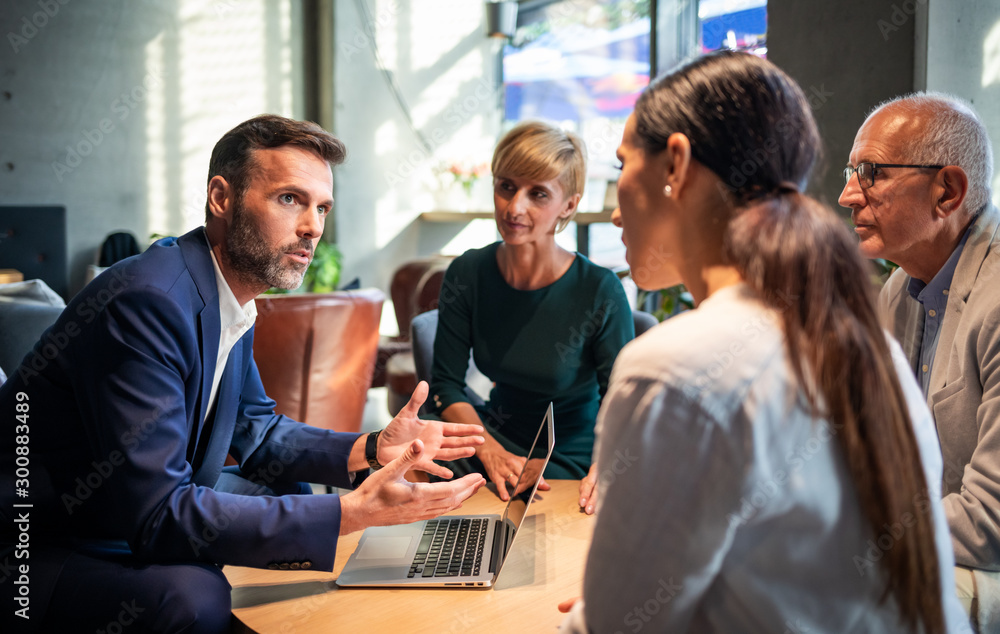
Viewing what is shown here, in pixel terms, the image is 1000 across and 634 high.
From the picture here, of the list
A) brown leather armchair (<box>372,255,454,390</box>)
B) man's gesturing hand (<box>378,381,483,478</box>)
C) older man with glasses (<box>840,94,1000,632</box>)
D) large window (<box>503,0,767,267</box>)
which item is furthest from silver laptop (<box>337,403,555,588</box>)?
large window (<box>503,0,767,267</box>)

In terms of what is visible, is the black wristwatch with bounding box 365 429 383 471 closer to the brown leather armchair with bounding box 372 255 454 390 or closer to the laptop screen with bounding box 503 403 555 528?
the laptop screen with bounding box 503 403 555 528

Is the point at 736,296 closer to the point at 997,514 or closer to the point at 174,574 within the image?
the point at 997,514

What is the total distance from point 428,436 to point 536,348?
2.44 feet

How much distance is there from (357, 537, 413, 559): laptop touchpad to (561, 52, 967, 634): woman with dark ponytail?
1.90 feet

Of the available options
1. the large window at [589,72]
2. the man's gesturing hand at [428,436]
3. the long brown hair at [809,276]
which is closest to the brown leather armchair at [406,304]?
the large window at [589,72]

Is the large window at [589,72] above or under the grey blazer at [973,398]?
above

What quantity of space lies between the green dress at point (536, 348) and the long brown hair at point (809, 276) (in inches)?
51.2

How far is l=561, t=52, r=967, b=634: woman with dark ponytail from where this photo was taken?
67cm

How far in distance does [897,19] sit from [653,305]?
2.15 m

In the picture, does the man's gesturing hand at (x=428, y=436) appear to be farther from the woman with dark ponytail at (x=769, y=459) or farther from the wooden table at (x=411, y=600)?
the woman with dark ponytail at (x=769, y=459)

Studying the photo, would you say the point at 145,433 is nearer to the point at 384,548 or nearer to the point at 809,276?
the point at 384,548

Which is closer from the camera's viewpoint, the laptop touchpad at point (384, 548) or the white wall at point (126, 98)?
the laptop touchpad at point (384, 548)

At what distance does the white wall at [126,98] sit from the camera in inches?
206

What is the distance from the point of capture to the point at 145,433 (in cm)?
117
